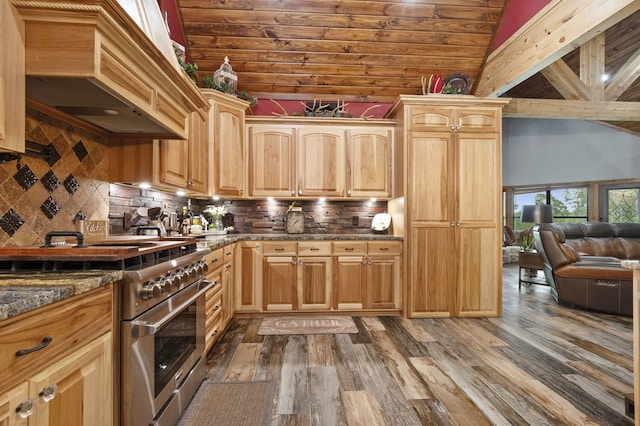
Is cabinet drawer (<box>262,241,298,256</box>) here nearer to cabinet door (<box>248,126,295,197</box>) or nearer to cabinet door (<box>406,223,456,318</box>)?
cabinet door (<box>248,126,295,197</box>)

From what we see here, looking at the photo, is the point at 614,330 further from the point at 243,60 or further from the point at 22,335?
the point at 243,60

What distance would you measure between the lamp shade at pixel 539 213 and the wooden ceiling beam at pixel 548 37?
10.3ft

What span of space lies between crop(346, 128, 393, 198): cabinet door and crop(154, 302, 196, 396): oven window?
8.08 feet

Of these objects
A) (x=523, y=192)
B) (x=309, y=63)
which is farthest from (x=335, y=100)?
(x=523, y=192)

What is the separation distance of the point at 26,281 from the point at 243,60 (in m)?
3.56

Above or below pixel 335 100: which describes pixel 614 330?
below

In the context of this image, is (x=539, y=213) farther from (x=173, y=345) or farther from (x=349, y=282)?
(x=173, y=345)

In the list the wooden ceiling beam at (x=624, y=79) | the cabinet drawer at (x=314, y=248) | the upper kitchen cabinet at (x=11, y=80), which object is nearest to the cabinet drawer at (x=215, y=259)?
the cabinet drawer at (x=314, y=248)

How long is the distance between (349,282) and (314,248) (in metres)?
0.56

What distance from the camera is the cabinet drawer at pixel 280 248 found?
3.71 metres

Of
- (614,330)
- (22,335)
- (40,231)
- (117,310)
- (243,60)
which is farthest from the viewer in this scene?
(243,60)

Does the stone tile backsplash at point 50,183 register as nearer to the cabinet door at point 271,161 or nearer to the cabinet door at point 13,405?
the cabinet door at point 13,405

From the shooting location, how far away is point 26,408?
891 mm

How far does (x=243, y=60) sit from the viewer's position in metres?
4.01
